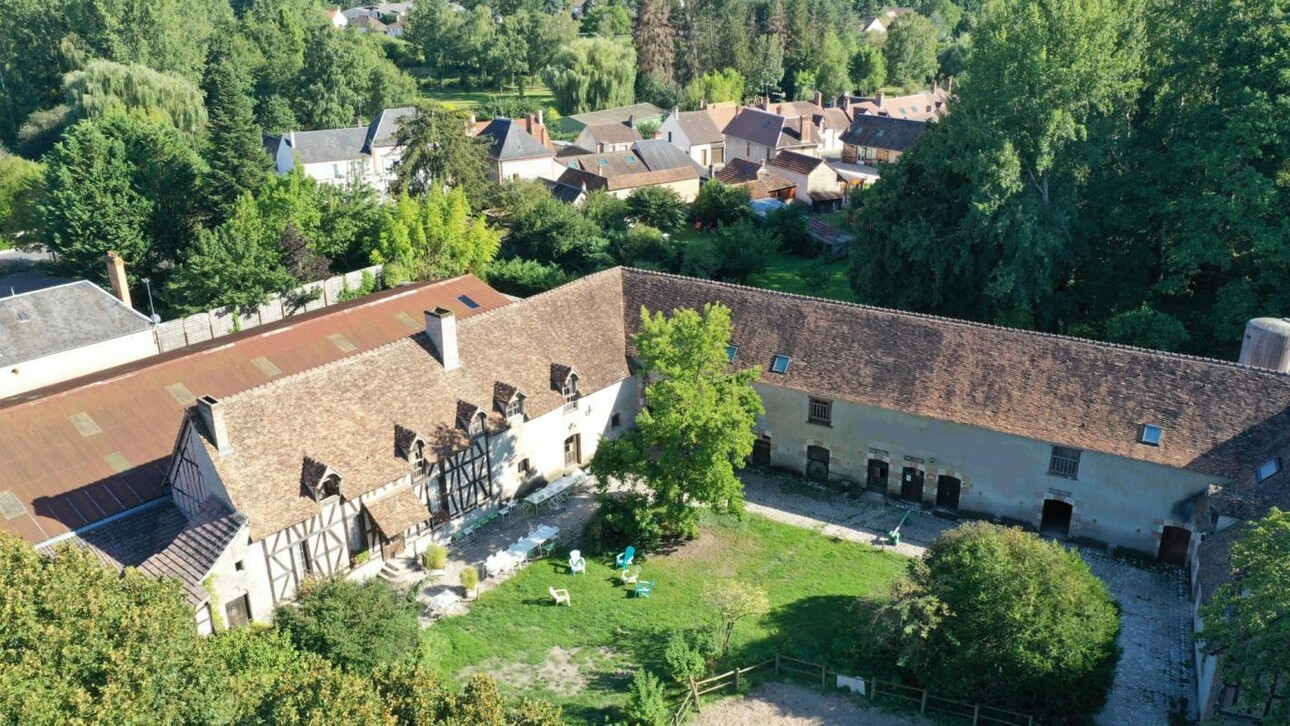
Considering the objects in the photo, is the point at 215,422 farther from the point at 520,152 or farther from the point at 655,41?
the point at 655,41

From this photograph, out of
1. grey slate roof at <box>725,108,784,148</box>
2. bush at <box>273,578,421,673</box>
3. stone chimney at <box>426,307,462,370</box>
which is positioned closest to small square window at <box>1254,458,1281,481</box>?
bush at <box>273,578,421,673</box>

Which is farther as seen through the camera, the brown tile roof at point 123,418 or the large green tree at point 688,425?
the large green tree at point 688,425

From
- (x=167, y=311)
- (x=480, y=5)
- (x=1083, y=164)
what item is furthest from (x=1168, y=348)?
(x=480, y=5)

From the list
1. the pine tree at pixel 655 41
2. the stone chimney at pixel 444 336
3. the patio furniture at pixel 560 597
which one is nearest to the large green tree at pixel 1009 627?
the patio furniture at pixel 560 597

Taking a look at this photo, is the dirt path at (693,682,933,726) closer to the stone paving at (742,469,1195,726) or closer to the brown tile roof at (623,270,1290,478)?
the stone paving at (742,469,1195,726)

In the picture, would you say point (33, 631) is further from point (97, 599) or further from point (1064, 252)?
point (1064, 252)

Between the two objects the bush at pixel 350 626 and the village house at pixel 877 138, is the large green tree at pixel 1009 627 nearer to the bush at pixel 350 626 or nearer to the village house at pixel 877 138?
the bush at pixel 350 626

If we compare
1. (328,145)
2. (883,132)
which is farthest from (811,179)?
(328,145)
